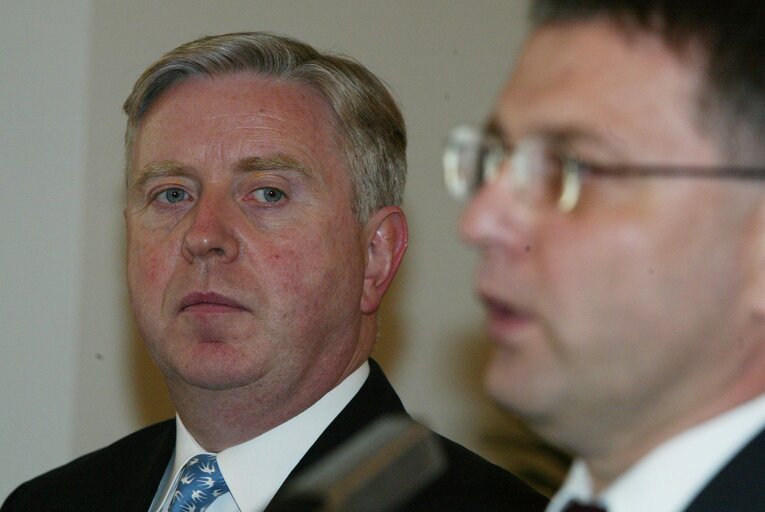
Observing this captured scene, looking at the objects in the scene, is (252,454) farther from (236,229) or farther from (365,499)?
(365,499)

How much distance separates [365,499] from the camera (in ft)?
3.73

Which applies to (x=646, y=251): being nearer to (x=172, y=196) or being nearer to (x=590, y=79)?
(x=590, y=79)

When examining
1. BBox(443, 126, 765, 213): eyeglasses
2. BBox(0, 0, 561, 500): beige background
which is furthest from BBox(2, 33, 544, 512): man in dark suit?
BBox(443, 126, 765, 213): eyeglasses

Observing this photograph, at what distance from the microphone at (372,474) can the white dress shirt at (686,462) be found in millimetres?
200

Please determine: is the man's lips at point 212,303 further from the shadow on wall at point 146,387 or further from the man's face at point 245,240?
the shadow on wall at point 146,387

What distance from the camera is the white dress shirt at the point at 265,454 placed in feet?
7.47

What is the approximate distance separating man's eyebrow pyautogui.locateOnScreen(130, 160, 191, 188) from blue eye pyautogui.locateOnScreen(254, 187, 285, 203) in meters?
0.14

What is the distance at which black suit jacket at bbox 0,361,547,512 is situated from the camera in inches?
86.3

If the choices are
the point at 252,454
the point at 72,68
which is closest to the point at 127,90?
the point at 72,68

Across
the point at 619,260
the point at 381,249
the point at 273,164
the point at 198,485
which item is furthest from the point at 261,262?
the point at 619,260

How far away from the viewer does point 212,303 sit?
→ 229cm

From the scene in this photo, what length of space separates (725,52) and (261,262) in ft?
3.94

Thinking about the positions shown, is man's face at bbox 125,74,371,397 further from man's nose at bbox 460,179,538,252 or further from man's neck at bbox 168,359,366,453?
man's nose at bbox 460,179,538,252

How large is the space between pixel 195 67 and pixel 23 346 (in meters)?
1.07
